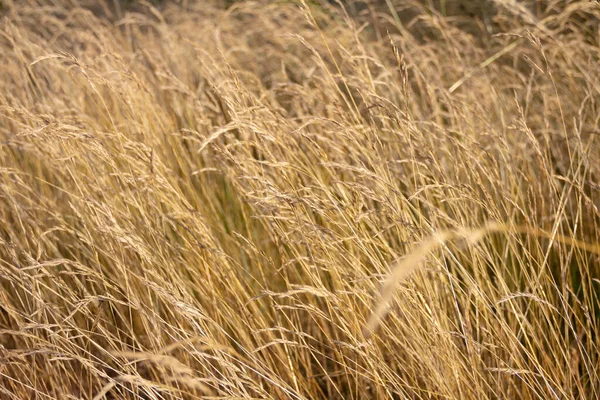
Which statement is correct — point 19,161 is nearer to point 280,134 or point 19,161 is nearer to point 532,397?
point 280,134

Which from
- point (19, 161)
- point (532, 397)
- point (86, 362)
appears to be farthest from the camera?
point (19, 161)

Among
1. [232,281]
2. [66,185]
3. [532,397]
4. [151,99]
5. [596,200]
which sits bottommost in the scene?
[532,397]

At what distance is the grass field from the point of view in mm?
1425

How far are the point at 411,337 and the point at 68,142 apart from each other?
3.45ft

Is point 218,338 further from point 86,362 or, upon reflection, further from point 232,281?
point 86,362

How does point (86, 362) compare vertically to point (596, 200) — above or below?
above

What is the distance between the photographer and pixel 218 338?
5.57 feet

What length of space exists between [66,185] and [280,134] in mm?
877

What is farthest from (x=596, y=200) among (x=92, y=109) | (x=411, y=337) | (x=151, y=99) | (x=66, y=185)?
(x=92, y=109)

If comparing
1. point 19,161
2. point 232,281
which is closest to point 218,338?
point 232,281

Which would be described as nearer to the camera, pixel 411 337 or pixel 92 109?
pixel 411 337

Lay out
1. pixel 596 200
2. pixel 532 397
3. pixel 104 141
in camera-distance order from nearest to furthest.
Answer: pixel 532 397 < pixel 596 200 < pixel 104 141

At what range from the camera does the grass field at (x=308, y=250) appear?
1425 millimetres

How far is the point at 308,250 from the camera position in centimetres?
161
